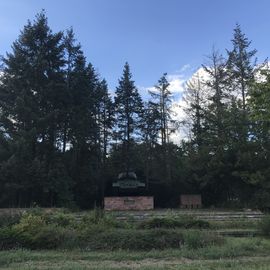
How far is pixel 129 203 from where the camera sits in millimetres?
39656

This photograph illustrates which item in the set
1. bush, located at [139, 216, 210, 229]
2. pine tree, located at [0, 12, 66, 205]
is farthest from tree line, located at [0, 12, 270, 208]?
bush, located at [139, 216, 210, 229]

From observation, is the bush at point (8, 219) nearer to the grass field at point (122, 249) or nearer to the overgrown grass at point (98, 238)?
the grass field at point (122, 249)

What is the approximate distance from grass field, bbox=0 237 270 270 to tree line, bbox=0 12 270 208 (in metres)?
24.2

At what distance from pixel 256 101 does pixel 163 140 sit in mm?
39709

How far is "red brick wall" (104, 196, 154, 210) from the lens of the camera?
39469mm

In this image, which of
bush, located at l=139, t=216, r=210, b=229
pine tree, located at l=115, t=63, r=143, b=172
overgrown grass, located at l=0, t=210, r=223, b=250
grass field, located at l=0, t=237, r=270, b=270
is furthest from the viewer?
pine tree, located at l=115, t=63, r=143, b=172

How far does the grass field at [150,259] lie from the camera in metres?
10.8

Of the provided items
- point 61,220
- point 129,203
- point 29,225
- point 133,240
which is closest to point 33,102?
point 129,203

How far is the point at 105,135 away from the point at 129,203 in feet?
69.1

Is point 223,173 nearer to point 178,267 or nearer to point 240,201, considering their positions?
point 240,201

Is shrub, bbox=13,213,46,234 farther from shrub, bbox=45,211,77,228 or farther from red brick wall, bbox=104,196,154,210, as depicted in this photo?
red brick wall, bbox=104,196,154,210

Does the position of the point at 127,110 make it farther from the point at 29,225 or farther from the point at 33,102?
the point at 29,225

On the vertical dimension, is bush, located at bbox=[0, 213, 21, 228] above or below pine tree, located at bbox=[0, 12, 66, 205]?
below

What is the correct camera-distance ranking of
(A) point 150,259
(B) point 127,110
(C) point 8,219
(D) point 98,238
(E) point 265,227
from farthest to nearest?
1. (B) point 127,110
2. (C) point 8,219
3. (E) point 265,227
4. (D) point 98,238
5. (A) point 150,259
